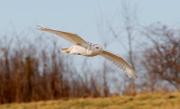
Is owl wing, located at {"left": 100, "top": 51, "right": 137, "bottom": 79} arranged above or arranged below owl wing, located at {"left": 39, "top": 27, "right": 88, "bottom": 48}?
below

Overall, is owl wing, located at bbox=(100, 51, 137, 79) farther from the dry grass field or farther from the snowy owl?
the dry grass field

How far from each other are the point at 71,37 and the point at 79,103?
6132 millimetres

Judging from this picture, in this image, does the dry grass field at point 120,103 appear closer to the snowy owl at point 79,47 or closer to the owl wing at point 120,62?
the owl wing at point 120,62

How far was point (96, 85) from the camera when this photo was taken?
10.6 meters

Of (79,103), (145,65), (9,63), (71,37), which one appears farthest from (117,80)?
(71,37)

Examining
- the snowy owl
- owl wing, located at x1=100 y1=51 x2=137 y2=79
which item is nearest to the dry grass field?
owl wing, located at x1=100 y1=51 x2=137 y2=79

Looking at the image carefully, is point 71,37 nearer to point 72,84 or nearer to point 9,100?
point 72,84

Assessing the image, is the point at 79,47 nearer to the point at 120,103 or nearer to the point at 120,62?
the point at 120,62

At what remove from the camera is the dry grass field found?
9312mm

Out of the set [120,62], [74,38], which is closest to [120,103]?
[120,62]

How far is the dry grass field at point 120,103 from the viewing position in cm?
931

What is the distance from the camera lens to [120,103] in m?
9.52

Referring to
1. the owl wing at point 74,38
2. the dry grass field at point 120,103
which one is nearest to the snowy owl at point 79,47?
the owl wing at point 74,38

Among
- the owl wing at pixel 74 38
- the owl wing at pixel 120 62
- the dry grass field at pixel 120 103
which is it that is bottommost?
the dry grass field at pixel 120 103
